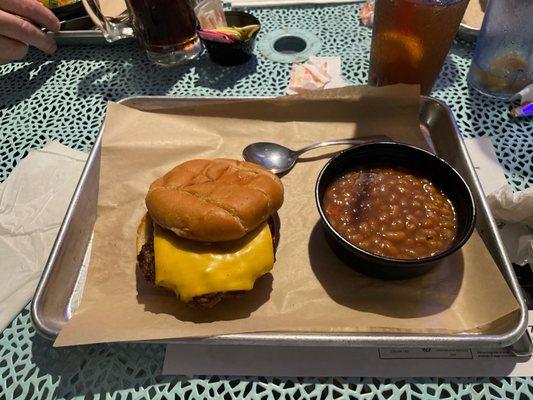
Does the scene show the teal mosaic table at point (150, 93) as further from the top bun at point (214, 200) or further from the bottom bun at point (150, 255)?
the top bun at point (214, 200)

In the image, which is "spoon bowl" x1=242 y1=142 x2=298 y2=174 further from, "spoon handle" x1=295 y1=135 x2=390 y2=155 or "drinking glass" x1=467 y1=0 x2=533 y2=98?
"drinking glass" x1=467 y1=0 x2=533 y2=98

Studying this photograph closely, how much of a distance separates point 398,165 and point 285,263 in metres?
0.59

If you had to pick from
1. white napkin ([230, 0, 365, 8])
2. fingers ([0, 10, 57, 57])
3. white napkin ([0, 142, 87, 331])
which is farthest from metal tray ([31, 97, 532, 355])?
white napkin ([230, 0, 365, 8])

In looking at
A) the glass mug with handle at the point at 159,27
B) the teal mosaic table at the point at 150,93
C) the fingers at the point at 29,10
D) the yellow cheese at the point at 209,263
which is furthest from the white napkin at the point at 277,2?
the yellow cheese at the point at 209,263

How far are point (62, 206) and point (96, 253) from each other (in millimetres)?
364

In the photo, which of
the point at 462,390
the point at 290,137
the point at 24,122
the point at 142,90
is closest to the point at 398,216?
the point at 462,390

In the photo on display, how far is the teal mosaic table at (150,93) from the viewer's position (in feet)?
3.68

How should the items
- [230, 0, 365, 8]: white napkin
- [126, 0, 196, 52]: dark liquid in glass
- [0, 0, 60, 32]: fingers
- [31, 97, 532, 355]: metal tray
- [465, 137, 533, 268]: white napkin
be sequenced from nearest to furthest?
[31, 97, 532, 355]: metal tray < [465, 137, 533, 268]: white napkin < [126, 0, 196, 52]: dark liquid in glass < [0, 0, 60, 32]: fingers < [230, 0, 365, 8]: white napkin

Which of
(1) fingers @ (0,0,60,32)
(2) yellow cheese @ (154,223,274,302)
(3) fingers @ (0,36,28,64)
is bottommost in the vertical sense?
(2) yellow cheese @ (154,223,274,302)

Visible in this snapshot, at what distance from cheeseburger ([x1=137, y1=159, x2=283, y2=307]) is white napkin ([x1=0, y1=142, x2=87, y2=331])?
0.43 meters

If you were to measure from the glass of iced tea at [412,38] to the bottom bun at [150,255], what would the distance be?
96 cm

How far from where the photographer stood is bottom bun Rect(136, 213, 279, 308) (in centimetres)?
120

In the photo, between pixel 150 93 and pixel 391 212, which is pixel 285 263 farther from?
pixel 150 93

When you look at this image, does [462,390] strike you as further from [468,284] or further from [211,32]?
[211,32]
